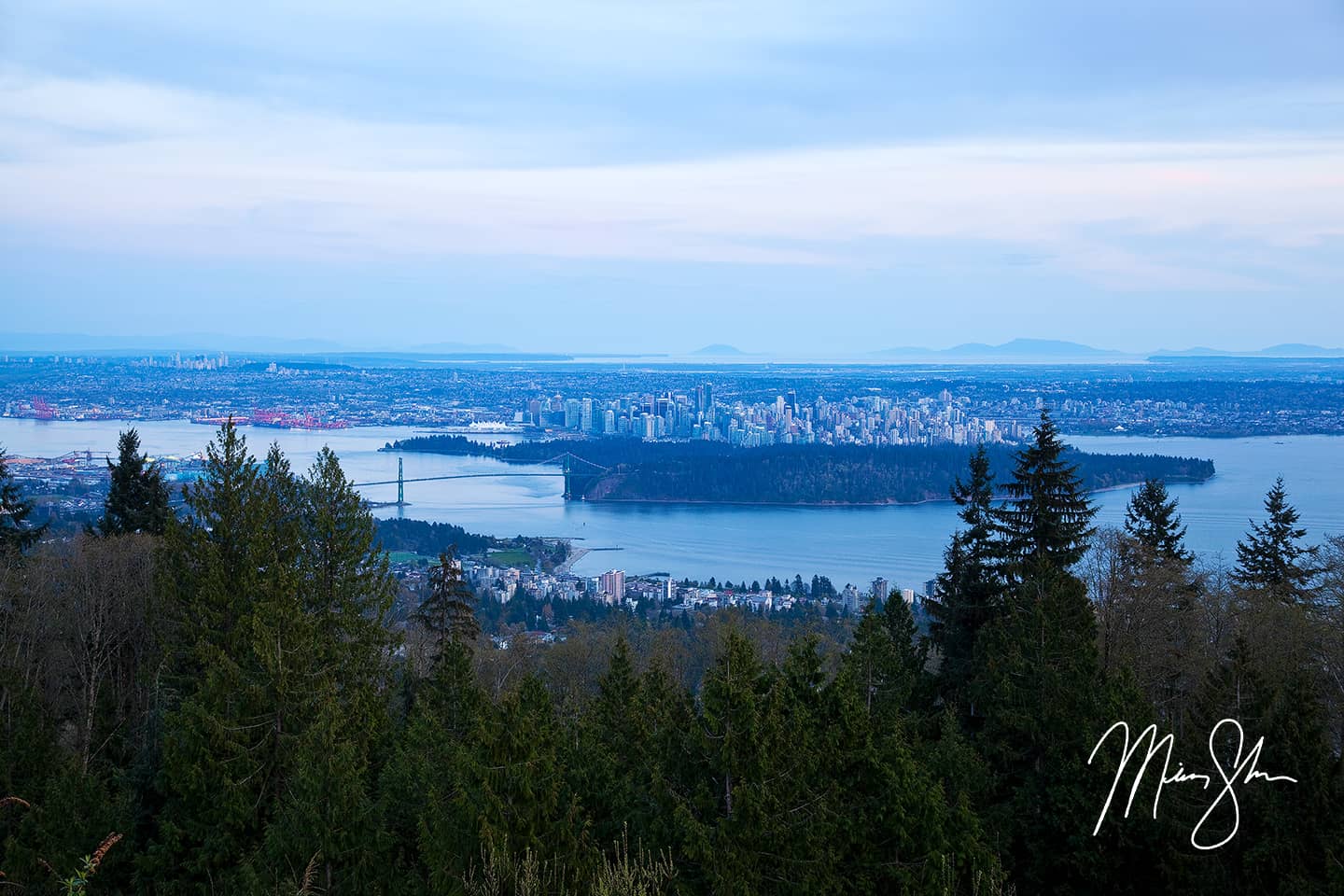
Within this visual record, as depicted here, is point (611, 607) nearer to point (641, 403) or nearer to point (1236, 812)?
point (1236, 812)

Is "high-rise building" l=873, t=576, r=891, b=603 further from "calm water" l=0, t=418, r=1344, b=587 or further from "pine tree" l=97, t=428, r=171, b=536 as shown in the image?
"pine tree" l=97, t=428, r=171, b=536

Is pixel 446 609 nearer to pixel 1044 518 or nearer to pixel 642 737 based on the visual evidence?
pixel 642 737

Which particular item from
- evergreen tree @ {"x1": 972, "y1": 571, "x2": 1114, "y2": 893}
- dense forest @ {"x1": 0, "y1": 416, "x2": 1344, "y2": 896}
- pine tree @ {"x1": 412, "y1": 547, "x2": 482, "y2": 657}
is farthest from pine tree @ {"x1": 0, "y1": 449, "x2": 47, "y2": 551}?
evergreen tree @ {"x1": 972, "y1": 571, "x2": 1114, "y2": 893}

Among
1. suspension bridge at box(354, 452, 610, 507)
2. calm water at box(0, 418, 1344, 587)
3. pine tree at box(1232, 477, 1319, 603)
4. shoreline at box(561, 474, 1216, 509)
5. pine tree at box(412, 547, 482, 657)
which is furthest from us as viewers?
shoreline at box(561, 474, 1216, 509)

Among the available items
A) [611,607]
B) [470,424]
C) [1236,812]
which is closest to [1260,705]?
[1236,812]

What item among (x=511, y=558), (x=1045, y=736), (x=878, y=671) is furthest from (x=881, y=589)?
(x=1045, y=736)

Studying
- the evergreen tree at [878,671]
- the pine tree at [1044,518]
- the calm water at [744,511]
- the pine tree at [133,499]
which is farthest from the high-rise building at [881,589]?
the evergreen tree at [878,671]
